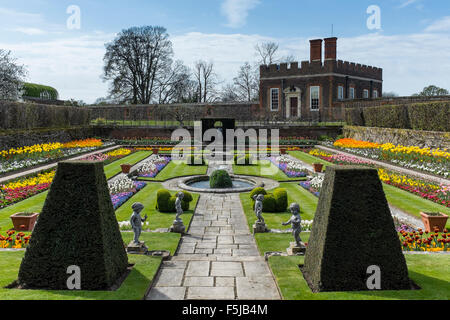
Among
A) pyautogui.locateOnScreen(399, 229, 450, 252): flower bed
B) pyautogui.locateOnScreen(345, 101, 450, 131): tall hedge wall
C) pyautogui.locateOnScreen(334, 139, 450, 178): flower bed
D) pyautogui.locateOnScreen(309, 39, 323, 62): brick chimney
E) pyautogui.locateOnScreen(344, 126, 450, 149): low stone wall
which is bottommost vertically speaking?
pyautogui.locateOnScreen(399, 229, 450, 252): flower bed

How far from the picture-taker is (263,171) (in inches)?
704

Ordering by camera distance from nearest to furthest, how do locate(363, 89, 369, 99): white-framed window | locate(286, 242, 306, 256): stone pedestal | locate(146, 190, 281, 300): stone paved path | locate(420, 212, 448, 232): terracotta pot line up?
1. locate(146, 190, 281, 300): stone paved path
2. locate(286, 242, 306, 256): stone pedestal
3. locate(420, 212, 448, 232): terracotta pot
4. locate(363, 89, 369, 99): white-framed window

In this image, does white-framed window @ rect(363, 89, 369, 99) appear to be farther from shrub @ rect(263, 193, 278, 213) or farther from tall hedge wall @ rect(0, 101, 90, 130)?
shrub @ rect(263, 193, 278, 213)

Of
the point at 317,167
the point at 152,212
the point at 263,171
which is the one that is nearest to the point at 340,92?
the point at 263,171

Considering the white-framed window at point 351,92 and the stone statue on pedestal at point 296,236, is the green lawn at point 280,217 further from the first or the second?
the white-framed window at point 351,92

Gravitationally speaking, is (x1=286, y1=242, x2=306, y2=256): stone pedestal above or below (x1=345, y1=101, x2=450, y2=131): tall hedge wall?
below

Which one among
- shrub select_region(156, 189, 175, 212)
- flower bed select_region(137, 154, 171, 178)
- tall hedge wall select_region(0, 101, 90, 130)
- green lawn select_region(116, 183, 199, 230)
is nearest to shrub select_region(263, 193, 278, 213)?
green lawn select_region(116, 183, 199, 230)

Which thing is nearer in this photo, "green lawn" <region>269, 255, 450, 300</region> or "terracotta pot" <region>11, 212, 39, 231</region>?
"green lawn" <region>269, 255, 450, 300</region>

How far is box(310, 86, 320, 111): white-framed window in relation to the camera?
40844 mm

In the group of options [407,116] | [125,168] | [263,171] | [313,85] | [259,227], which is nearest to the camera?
[259,227]

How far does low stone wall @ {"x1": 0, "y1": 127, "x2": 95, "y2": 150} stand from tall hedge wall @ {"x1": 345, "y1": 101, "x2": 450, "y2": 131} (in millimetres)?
23553

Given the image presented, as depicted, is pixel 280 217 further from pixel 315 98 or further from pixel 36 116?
pixel 315 98

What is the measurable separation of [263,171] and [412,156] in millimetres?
7371
